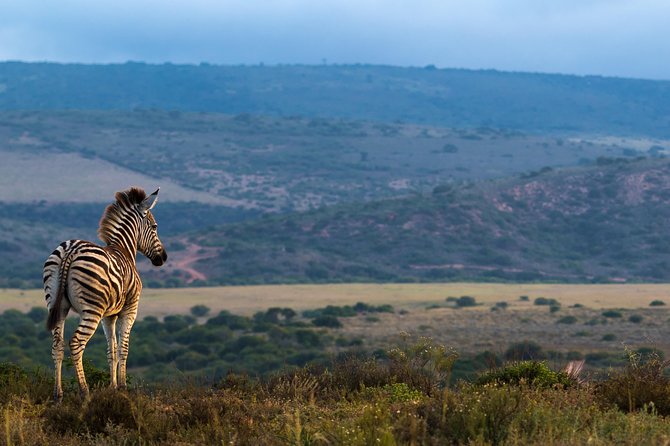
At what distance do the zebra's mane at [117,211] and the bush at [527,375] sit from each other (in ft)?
14.1

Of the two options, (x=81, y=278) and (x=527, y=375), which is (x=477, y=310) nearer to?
(x=527, y=375)

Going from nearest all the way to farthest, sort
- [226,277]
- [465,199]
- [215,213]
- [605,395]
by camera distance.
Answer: [605,395] < [226,277] < [465,199] < [215,213]

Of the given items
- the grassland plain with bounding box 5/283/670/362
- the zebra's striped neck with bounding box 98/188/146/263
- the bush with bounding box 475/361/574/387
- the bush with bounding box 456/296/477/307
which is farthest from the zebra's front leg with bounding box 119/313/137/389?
the bush with bounding box 456/296/477/307

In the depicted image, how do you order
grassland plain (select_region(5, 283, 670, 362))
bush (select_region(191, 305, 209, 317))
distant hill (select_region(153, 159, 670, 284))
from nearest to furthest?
grassland plain (select_region(5, 283, 670, 362)) → bush (select_region(191, 305, 209, 317)) → distant hill (select_region(153, 159, 670, 284))

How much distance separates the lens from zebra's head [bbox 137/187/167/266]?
13.7 m

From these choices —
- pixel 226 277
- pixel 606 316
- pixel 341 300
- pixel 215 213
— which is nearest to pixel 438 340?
pixel 606 316

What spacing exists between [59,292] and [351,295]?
66.7m

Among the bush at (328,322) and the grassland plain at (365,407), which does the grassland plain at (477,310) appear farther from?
the grassland plain at (365,407)

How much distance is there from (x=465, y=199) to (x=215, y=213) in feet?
119

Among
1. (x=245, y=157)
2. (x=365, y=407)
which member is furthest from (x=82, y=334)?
(x=245, y=157)

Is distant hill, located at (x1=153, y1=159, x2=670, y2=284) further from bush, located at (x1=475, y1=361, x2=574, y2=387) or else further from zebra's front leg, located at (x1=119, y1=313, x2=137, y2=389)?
zebra's front leg, located at (x1=119, y1=313, x2=137, y2=389)

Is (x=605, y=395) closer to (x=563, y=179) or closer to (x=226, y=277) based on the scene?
(x=226, y=277)

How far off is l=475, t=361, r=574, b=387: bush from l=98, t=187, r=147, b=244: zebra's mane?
431cm

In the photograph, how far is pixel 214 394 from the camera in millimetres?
12664
